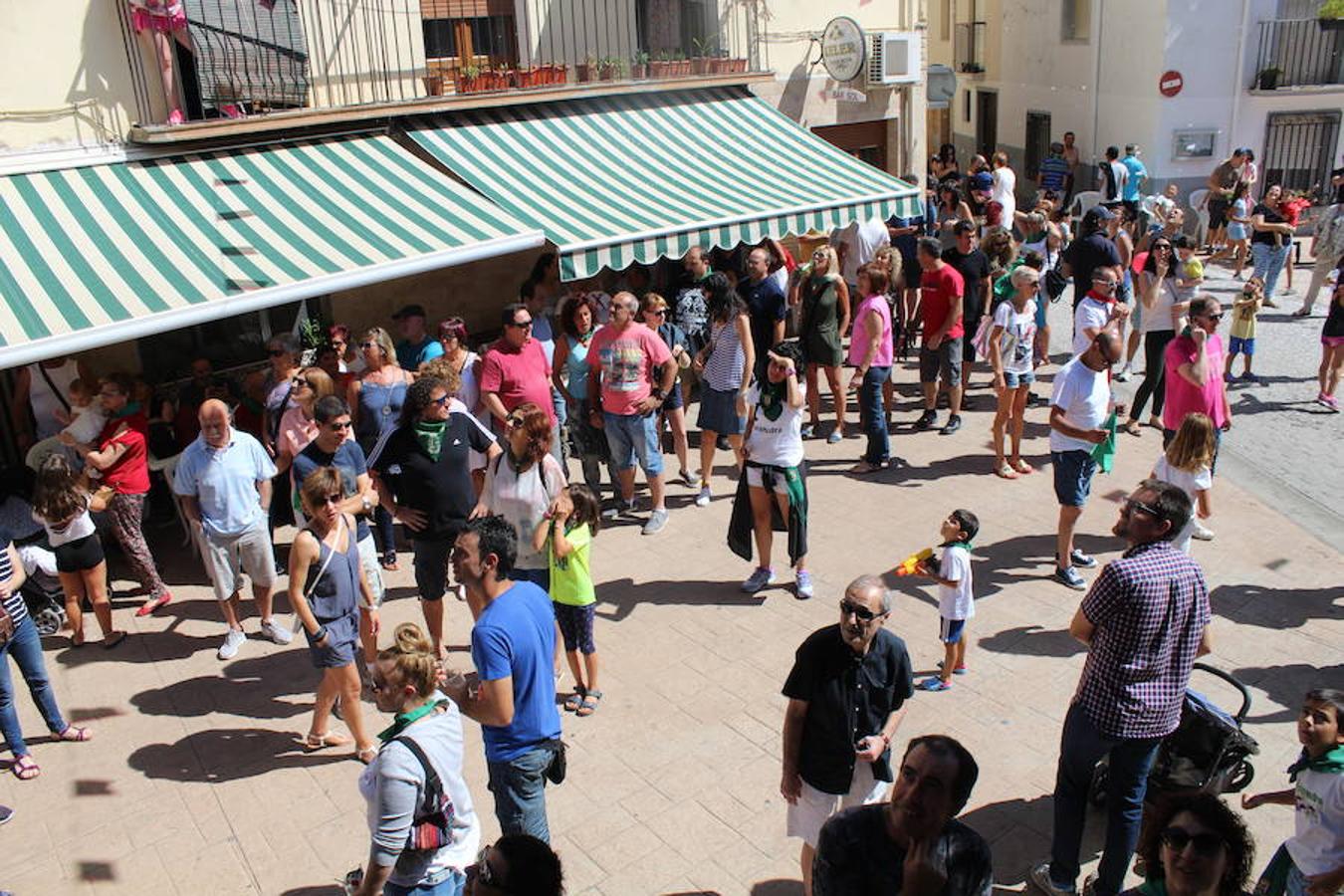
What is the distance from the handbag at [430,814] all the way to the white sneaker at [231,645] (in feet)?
11.7

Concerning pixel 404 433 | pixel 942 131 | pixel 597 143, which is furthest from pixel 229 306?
pixel 942 131

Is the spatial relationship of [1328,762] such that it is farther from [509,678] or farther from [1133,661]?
[509,678]

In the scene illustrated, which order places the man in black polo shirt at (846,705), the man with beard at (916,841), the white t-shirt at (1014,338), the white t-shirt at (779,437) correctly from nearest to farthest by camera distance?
the man with beard at (916,841), the man in black polo shirt at (846,705), the white t-shirt at (779,437), the white t-shirt at (1014,338)

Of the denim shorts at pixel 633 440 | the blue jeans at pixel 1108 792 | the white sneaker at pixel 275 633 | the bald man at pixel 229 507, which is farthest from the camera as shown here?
the denim shorts at pixel 633 440

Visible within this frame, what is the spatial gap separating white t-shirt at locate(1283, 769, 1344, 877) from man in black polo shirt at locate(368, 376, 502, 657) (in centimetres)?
413

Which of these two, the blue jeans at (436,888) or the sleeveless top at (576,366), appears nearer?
the blue jeans at (436,888)

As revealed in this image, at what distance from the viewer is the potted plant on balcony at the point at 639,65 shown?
1171 centimetres

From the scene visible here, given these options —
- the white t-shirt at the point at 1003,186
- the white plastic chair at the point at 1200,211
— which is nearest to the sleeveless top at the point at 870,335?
the white t-shirt at the point at 1003,186

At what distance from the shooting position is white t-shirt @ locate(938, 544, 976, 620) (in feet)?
19.8

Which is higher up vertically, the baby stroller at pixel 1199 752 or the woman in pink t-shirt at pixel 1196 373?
the woman in pink t-shirt at pixel 1196 373

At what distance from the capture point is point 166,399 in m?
8.47

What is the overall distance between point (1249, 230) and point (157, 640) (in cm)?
1577

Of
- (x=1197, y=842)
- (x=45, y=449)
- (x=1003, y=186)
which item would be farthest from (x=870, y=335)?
(x=1003, y=186)

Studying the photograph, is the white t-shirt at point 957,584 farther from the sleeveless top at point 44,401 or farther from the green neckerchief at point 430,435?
the sleeveless top at point 44,401
